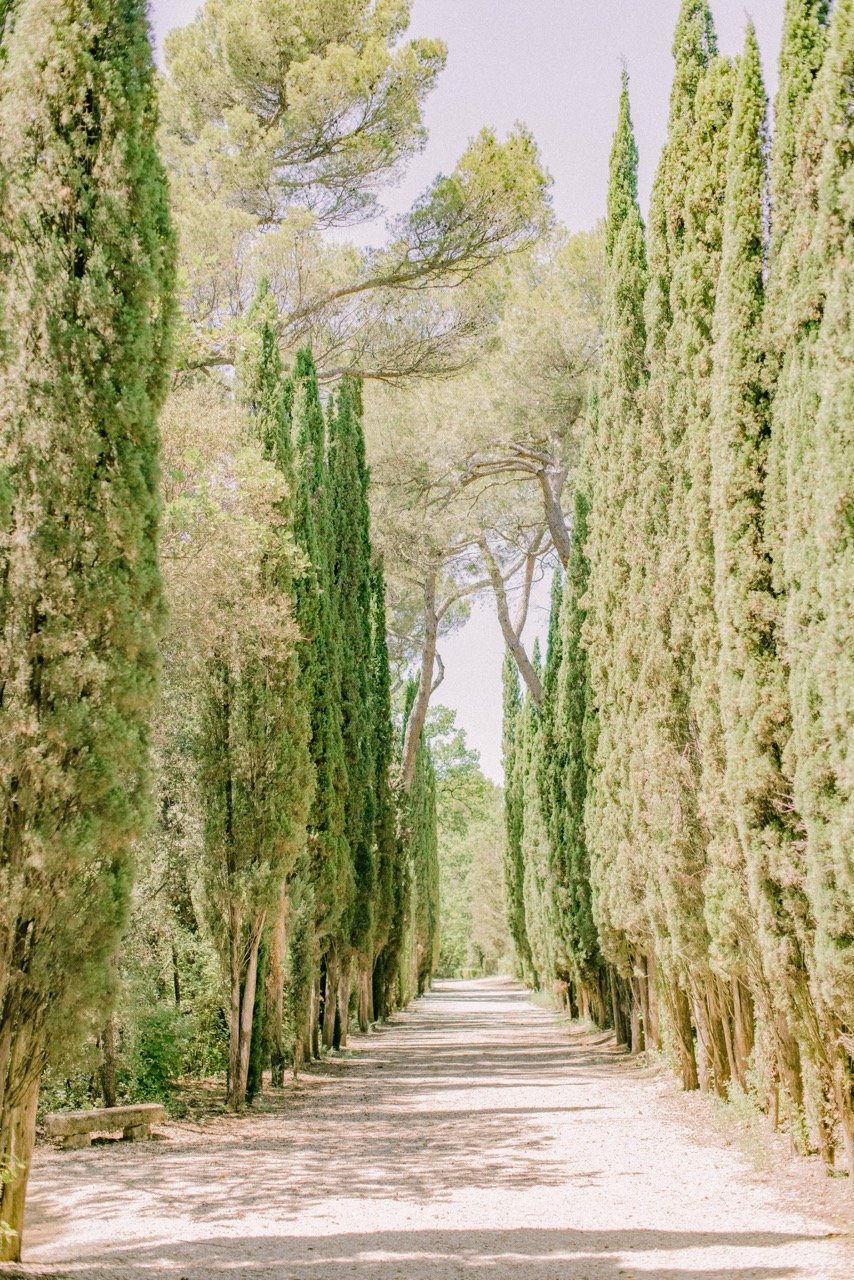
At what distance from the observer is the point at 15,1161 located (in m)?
4.71

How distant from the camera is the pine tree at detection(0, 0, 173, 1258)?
4.89 m

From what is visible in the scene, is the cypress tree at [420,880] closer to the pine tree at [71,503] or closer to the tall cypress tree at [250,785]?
the tall cypress tree at [250,785]

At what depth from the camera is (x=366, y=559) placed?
19484 millimetres

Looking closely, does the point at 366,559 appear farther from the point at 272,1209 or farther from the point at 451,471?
the point at 272,1209

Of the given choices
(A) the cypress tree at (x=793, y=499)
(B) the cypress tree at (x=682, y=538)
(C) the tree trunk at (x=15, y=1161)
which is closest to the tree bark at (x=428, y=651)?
(B) the cypress tree at (x=682, y=538)

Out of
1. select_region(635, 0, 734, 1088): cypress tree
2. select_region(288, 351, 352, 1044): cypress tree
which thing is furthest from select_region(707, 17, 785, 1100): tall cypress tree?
select_region(288, 351, 352, 1044): cypress tree

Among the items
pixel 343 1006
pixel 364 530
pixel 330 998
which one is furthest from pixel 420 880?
pixel 364 530

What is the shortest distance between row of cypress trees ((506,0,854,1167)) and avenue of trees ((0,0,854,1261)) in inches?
1.5

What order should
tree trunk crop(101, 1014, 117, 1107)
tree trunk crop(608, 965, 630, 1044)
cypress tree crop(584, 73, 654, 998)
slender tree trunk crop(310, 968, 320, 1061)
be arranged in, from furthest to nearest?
1. tree trunk crop(608, 965, 630, 1044)
2. slender tree trunk crop(310, 968, 320, 1061)
3. cypress tree crop(584, 73, 654, 998)
4. tree trunk crop(101, 1014, 117, 1107)

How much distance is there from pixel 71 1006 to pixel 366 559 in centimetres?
1492

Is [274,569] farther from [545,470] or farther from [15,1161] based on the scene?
[545,470]

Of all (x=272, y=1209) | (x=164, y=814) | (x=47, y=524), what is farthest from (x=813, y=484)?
(x=164, y=814)

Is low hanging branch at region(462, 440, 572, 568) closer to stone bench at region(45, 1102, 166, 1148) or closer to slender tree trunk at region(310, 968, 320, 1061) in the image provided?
slender tree trunk at region(310, 968, 320, 1061)

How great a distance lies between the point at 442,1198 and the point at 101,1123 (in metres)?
3.69
